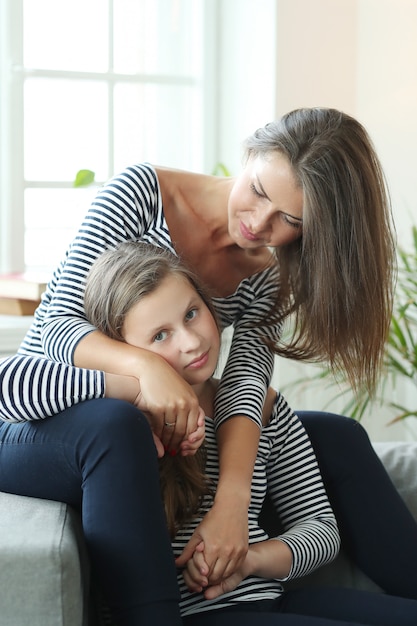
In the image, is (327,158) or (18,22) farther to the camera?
(18,22)

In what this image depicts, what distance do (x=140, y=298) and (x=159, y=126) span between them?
170 cm

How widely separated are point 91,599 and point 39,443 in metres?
0.25

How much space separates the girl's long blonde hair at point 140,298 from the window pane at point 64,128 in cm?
146

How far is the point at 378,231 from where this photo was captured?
149 cm

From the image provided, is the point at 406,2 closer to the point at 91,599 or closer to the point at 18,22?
the point at 18,22

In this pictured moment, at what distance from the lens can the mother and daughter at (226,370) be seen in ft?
3.69

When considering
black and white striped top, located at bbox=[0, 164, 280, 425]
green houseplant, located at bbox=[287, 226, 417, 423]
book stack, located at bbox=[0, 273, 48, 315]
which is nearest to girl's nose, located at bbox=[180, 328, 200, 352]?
black and white striped top, located at bbox=[0, 164, 280, 425]

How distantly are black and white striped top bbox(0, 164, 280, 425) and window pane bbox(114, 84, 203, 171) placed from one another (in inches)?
52.7

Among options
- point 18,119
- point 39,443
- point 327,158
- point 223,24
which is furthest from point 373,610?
point 223,24

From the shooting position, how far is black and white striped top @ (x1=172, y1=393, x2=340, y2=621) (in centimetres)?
133

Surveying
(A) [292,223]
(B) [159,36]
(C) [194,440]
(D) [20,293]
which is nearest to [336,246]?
(A) [292,223]

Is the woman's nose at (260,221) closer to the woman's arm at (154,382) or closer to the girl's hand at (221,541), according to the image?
the woman's arm at (154,382)

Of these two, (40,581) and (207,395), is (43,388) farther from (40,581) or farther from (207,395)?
(207,395)

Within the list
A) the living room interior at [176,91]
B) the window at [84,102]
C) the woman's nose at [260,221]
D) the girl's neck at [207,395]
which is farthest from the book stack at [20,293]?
the woman's nose at [260,221]
